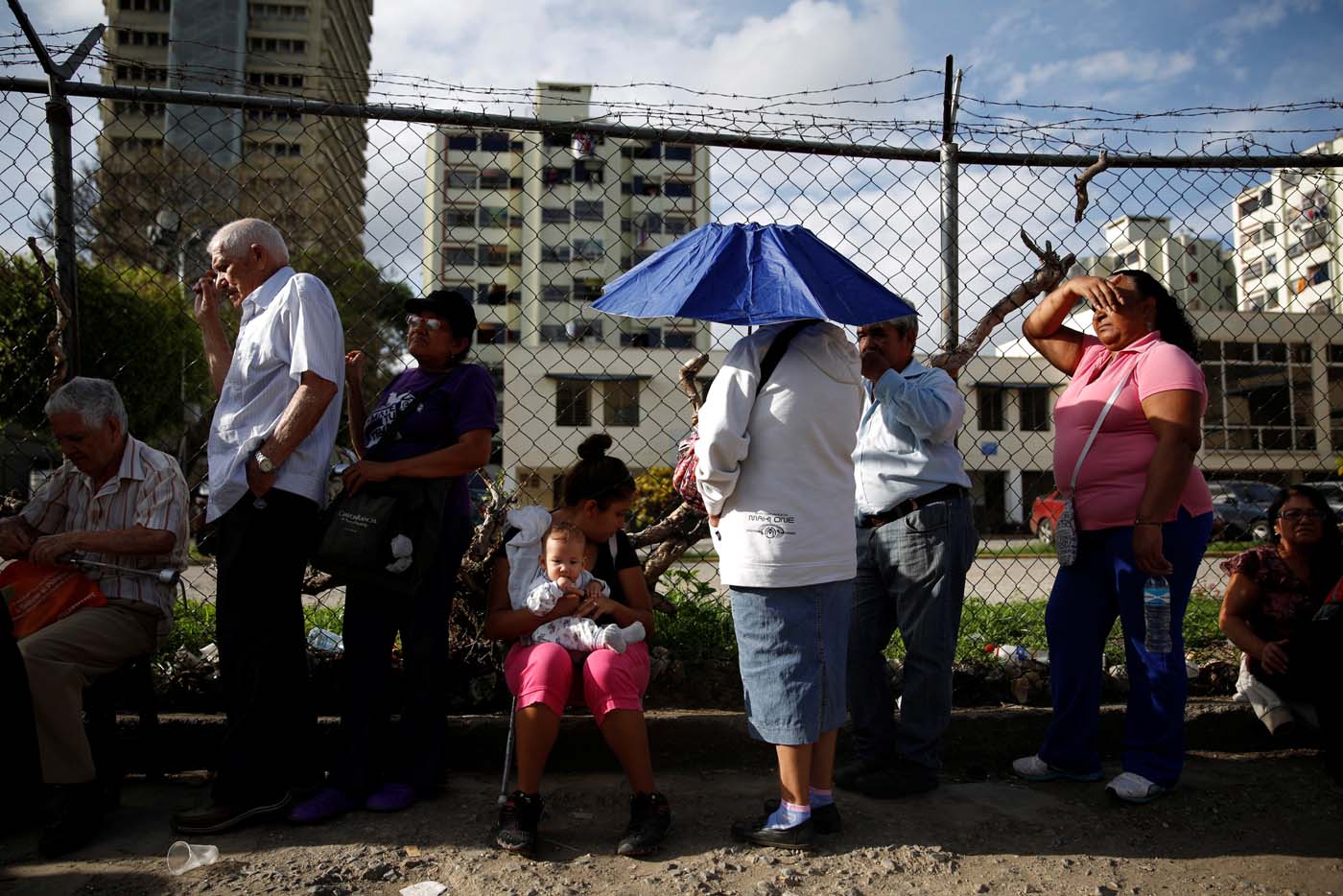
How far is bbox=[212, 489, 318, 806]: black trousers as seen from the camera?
3.01 meters

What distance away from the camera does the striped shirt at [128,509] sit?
3.21 m

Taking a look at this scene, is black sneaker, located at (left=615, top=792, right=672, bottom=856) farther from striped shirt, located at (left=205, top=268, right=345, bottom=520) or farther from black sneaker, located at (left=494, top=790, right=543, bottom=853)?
striped shirt, located at (left=205, top=268, right=345, bottom=520)

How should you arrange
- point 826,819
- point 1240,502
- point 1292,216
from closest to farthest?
point 826,819 → point 1292,216 → point 1240,502

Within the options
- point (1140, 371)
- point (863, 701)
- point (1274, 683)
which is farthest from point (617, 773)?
point (1274, 683)

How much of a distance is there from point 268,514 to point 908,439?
2.05 metres

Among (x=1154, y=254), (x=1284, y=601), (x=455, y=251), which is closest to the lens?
(x=1284, y=601)

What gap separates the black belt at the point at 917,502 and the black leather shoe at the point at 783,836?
3.26ft

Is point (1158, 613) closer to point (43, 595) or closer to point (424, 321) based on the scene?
point (424, 321)

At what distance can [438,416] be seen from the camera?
10.6ft

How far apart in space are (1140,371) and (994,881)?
5.53 feet

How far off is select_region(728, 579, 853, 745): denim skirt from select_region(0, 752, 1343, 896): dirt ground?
37 cm

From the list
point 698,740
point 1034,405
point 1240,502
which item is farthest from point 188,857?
point 1240,502

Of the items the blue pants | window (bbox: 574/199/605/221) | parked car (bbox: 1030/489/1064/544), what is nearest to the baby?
the blue pants

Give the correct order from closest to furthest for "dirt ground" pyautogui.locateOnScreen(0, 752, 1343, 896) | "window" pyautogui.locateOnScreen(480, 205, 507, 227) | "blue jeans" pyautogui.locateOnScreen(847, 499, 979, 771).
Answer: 1. "dirt ground" pyautogui.locateOnScreen(0, 752, 1343, 896)
2. "blue jeans" pyautogui.locateOnScreen(847, 499, 979, 771)
3. "window" pyautogui.locateOnScreen(480, 205, 507, 227)
